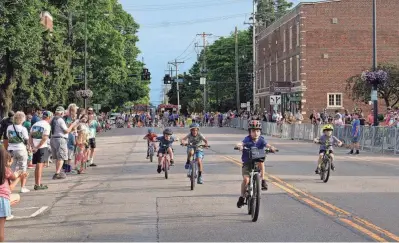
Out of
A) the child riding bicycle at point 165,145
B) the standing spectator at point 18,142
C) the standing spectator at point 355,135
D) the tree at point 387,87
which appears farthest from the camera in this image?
the tree at point 387,87

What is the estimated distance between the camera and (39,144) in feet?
48.1

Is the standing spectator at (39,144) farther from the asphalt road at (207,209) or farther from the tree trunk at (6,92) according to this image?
the tree trunk at (6,92)

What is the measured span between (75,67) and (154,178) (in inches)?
1764

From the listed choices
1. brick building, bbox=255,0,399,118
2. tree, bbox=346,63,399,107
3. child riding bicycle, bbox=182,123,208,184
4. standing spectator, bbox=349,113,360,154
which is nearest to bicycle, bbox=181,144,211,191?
child riding bicycle, bbox=182,123,208,184

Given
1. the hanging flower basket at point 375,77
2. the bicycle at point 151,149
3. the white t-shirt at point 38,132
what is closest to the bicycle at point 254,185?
the white t-shirt at point 38,132

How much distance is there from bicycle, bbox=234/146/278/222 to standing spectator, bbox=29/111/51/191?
5708mm

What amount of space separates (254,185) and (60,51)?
42.5 metres

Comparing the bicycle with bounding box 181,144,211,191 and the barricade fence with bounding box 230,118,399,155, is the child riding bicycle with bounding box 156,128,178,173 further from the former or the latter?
the barricade fence with bounding box 230,118,399,155

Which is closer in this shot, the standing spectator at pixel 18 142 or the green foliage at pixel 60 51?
the standing spectator at pixel 18 142

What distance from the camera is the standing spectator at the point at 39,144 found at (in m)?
14.8

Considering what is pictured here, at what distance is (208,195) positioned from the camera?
43.8ft

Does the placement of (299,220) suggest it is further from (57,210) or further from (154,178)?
(154,178)

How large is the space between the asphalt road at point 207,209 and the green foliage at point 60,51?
15.2 m

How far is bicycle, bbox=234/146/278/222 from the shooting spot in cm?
1005
